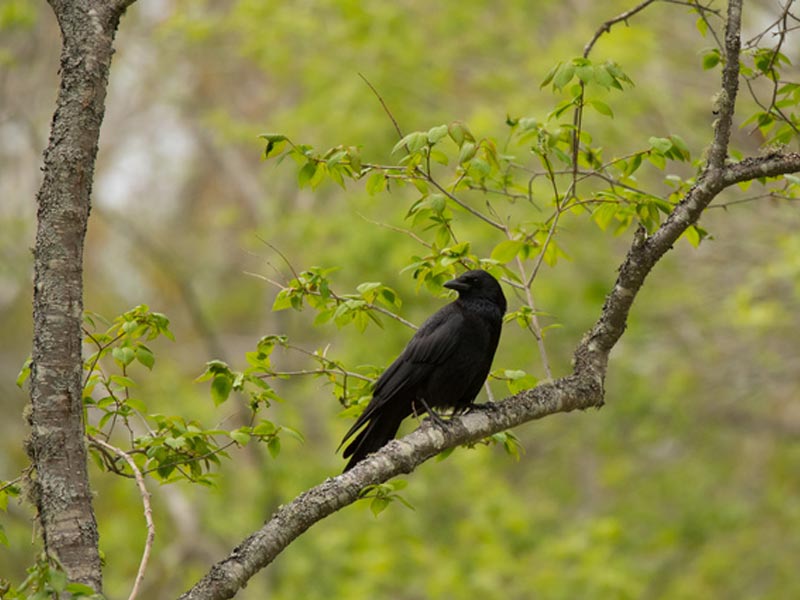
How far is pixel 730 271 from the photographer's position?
1254 cm

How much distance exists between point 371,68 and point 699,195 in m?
10.2

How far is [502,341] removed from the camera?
14.5m

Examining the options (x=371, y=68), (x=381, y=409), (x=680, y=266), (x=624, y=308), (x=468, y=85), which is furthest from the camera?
(x=468, y=85)

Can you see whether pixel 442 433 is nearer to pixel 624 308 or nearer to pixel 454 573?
pixel 624 308

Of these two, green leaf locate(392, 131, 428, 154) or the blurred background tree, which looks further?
the blurred background tree

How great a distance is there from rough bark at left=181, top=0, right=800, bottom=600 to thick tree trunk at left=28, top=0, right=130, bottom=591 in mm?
508

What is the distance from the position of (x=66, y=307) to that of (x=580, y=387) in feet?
6.59

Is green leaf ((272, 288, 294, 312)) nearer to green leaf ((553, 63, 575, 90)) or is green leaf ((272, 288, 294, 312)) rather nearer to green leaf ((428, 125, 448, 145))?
green leaf ((428, 125, 448, 145))

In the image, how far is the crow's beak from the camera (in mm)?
5445

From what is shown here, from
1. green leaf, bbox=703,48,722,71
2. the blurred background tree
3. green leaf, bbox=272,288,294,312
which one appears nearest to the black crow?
green leaf, bbox=272,288,294,312

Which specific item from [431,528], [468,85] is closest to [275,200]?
[468,85]

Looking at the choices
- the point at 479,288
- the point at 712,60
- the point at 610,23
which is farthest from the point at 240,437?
the point at 712,60

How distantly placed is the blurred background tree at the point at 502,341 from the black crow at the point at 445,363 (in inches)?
185

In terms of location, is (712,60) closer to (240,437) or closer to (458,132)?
(458,132)
